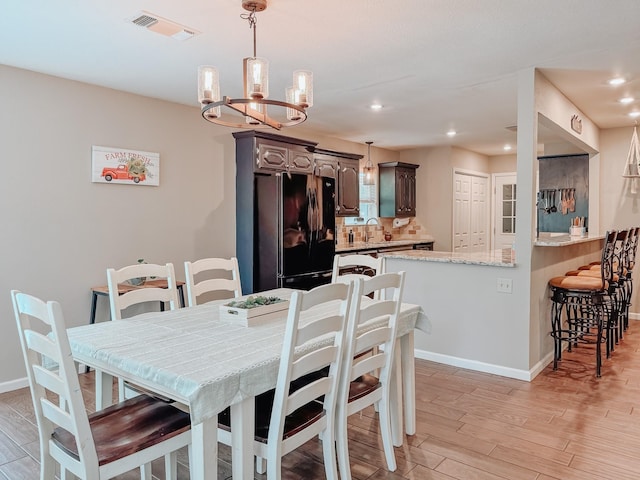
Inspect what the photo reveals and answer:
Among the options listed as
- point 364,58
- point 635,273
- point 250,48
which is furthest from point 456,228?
point 250,48

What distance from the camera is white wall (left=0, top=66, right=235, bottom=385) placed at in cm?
349

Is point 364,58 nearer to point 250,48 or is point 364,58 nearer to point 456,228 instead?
point 250,48

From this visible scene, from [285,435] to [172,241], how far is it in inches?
121

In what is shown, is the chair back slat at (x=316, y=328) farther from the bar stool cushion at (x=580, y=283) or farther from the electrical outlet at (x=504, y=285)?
the bar stool cushion at (x=580, y=283)

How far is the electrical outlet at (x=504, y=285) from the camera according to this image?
12.1 ft

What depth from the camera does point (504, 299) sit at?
374cm

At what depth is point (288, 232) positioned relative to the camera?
4.73m

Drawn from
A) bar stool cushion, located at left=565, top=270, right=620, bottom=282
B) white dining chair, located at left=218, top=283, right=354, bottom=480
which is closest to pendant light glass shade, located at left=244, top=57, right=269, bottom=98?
white dining chair, located at left=218, top=283, right=354, bottom=480

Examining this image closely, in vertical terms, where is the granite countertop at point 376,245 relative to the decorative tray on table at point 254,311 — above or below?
above

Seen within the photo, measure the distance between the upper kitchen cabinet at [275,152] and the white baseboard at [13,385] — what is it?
2.79 meters

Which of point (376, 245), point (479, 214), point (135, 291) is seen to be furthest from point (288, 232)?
point (479, 214)

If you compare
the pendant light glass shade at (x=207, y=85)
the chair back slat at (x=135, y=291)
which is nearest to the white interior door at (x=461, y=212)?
the chair back slat at (x=135, y=291)

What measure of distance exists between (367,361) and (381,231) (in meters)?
5.49

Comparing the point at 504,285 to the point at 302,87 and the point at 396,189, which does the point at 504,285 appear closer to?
the point at 302,87
